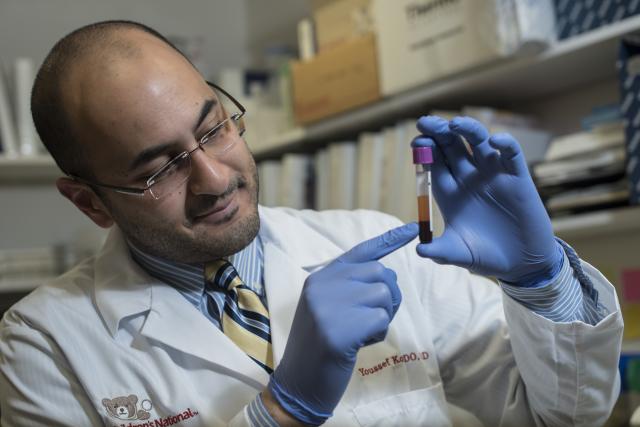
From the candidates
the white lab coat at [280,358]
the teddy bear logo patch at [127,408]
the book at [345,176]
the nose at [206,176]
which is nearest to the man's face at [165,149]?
the nose at [206,176]

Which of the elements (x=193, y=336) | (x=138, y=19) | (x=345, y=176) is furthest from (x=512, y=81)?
(x=138, y=19)

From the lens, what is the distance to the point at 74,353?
1.08 meters

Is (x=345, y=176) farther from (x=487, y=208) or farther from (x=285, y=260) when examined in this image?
(x=487, y=208)

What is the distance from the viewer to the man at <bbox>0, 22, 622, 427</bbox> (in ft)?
2.96

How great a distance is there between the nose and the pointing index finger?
0.25m

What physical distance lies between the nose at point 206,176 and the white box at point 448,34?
0.75 m

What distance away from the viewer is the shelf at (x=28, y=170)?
7.07ft

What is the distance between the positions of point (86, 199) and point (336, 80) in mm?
883

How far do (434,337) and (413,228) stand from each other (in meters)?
0.33

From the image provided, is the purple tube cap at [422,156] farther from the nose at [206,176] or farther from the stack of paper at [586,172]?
the stack of paper at [586,172]

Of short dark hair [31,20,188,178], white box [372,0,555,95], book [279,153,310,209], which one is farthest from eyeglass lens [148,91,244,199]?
book [279,153,310,209]

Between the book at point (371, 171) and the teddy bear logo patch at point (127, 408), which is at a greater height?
the book at point (371, 171)

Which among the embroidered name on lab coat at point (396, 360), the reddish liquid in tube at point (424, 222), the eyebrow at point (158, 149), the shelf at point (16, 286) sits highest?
the eyebrow at point (158, 149)

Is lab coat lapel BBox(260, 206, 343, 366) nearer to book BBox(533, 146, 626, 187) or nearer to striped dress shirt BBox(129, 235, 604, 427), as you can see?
striped dress shirt BBox(129, 235, 604, 427)
